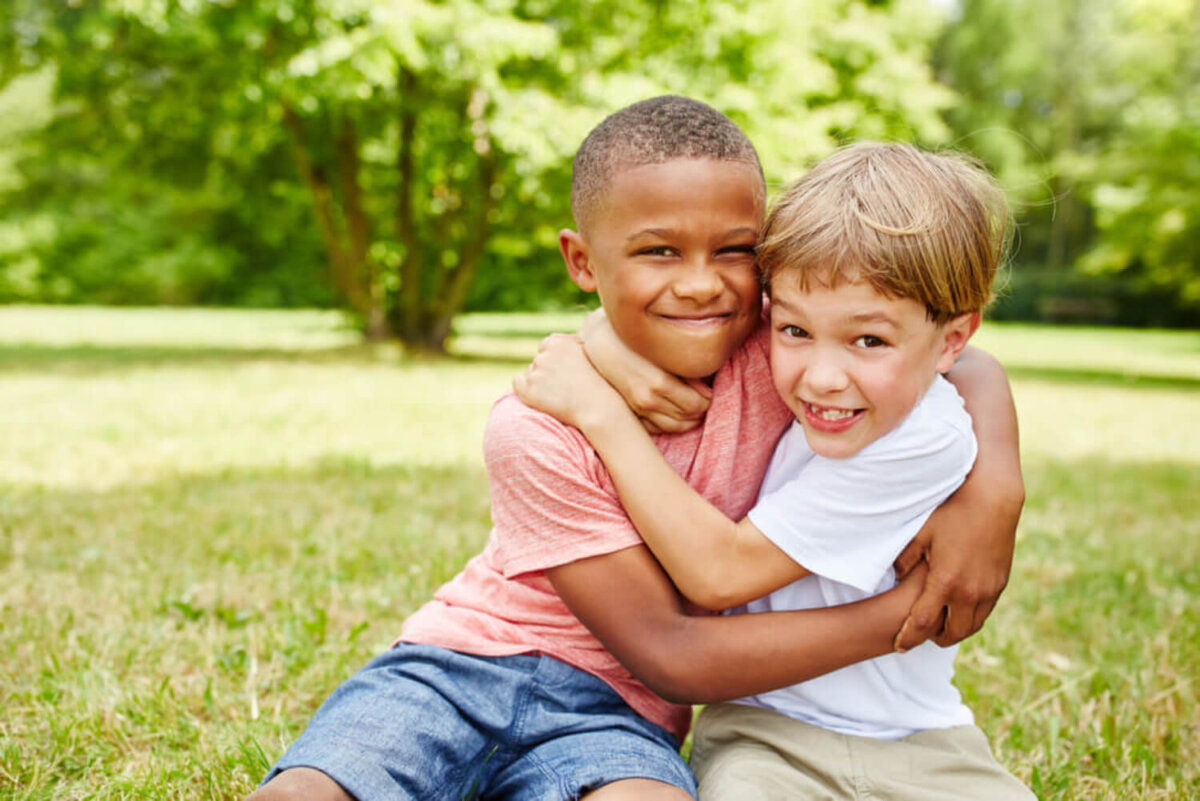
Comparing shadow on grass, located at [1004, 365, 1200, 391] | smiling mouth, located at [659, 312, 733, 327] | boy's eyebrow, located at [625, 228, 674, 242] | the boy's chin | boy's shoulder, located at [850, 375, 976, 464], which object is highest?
boy's eyebrow, located at [625, 228, 674, 242]

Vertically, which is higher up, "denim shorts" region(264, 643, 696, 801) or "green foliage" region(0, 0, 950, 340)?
"green foliage" region(0, 0, 950, 340)

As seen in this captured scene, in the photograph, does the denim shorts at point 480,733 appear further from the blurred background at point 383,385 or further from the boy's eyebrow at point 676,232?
the boy's eyebrow at point 676,232

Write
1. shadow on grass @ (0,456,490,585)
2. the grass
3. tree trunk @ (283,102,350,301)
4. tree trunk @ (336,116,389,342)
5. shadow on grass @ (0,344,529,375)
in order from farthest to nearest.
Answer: tree trunk @ (336,116,389,342) < tree trunk @ (283,102,350,301) < shadow on grass @ (0,344,529,375) < shadow on grass @ (0,456,490,585) < the grass

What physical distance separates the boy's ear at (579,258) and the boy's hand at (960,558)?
82 cm

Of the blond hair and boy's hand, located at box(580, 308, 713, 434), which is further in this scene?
boy's hand, located at box(580, 308, 713, 434)

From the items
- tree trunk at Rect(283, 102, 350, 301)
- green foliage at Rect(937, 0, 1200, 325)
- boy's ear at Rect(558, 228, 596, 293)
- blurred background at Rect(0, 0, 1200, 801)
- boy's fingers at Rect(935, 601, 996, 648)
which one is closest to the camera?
boy's fingers at Rect(935, 601, 996, 648)

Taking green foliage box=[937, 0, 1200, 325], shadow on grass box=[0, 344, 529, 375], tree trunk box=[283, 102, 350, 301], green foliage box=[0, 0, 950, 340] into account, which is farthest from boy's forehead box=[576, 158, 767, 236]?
green foliage box=[937, 0, 1200, 325]

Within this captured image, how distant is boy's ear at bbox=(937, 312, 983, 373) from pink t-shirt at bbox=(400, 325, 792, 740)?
0.32 metres

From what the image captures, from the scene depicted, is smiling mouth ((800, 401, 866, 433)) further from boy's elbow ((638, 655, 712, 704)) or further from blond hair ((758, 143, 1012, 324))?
boy's elbow ((638, 655, 712, 704))

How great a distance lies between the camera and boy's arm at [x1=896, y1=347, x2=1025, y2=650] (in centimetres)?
178

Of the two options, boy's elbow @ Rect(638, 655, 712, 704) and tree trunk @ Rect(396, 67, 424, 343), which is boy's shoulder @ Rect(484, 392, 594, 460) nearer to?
boy's elbow @ Rect(638, 655, 712, 704)

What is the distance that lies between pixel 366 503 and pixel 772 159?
806 cm

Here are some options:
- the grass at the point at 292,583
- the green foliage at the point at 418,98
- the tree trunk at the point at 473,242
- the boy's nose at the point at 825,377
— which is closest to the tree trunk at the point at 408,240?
the green foliage at the point at 418,98

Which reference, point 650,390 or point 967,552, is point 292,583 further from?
point 967,552
